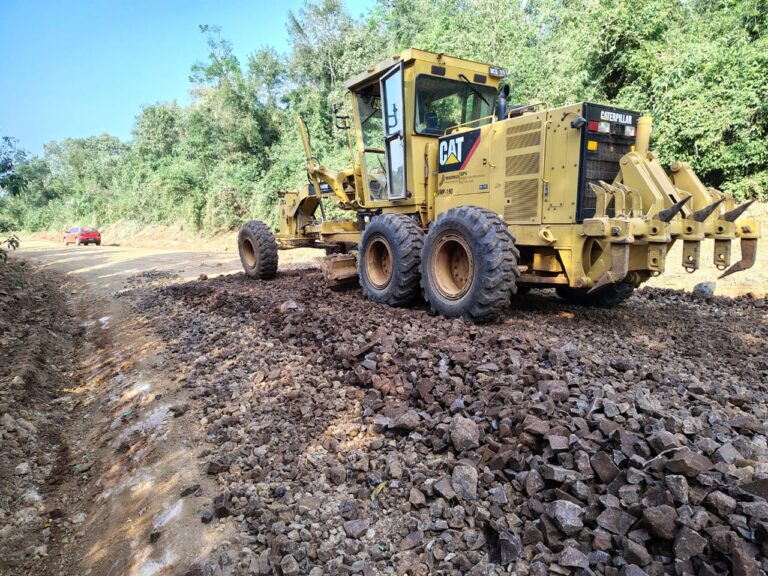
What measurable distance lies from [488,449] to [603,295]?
411 cm

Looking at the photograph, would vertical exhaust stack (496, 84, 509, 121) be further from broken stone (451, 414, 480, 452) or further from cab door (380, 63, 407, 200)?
broken stone (451, 414, 480, 452)

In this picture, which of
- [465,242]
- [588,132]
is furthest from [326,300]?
[588,132]

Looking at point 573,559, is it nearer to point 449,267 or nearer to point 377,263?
point 449,267

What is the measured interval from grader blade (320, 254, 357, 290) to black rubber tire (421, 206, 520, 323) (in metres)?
2.39

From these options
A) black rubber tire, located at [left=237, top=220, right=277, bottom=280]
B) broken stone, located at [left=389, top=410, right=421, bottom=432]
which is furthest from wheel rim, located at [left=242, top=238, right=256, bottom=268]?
broken stone, located at [left=389, top=410, right=421, bottom=432]

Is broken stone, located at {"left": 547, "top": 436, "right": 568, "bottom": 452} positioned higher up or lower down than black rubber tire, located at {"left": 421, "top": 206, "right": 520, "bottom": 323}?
lower down

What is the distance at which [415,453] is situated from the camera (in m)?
2.93

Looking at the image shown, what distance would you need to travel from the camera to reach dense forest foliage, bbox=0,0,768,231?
→ 10500 millimetres

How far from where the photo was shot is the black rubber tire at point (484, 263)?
4887mm

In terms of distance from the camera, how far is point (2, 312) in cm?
780

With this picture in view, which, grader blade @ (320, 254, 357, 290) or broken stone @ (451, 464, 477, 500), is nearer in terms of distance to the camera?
broken stone @ (451, 464, 477, 500)

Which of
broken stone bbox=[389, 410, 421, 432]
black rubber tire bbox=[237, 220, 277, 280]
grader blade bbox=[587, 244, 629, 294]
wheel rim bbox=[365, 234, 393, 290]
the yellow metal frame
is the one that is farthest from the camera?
black rubber tire bbox=[237, 220, 277, 280]

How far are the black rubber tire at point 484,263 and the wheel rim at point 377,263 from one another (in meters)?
1.39

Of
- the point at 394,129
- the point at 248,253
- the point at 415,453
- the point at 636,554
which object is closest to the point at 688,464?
the point at 636,554
